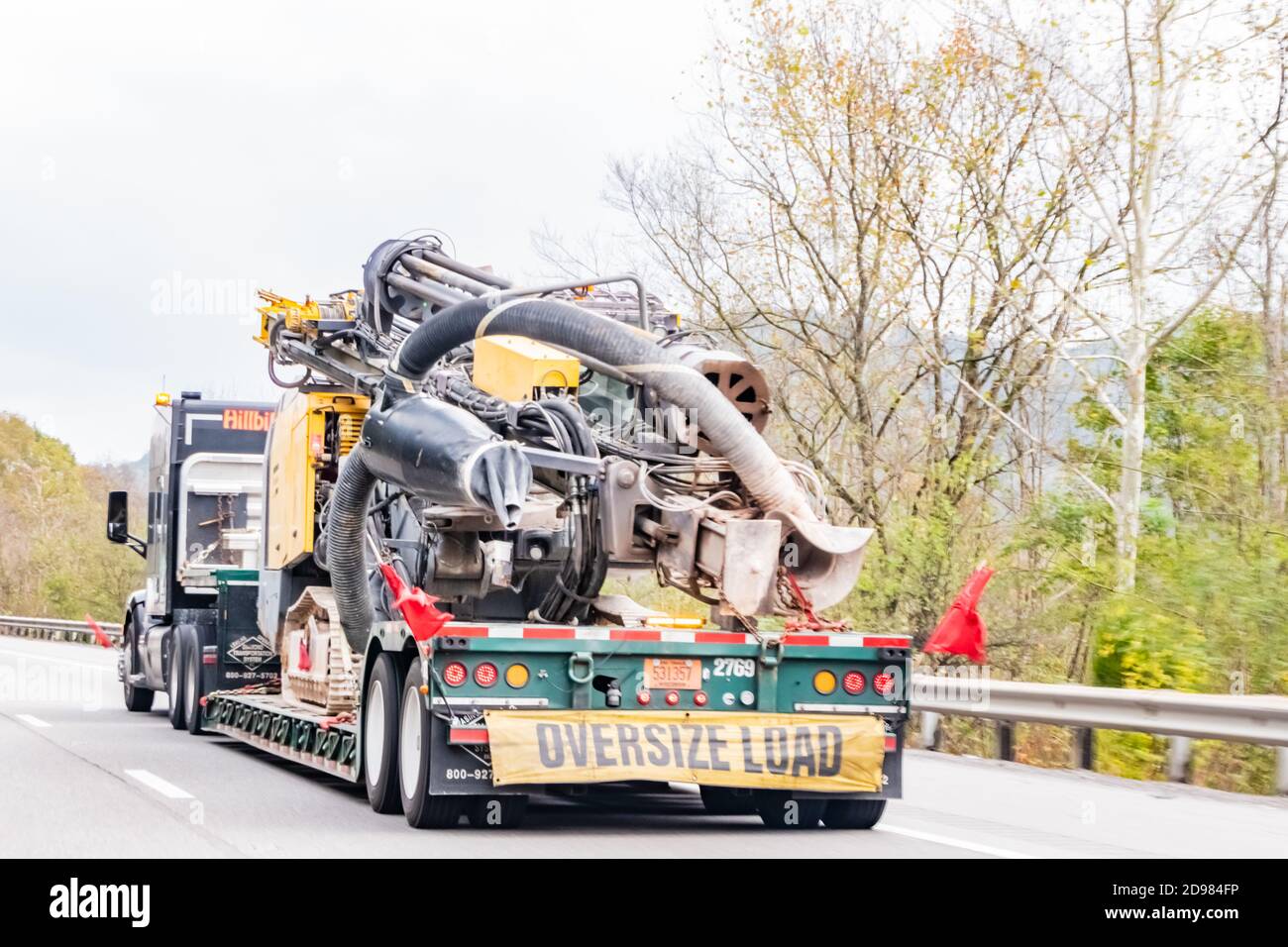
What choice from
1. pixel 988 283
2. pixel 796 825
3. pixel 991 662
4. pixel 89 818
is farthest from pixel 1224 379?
pixel 89 818

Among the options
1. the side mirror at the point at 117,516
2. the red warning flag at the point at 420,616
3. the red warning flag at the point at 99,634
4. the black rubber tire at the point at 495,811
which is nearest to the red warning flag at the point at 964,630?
the black rubber tire at the point at 495,811

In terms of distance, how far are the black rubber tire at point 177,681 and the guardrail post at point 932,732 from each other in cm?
799

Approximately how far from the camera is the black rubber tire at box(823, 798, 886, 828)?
11.0 meters

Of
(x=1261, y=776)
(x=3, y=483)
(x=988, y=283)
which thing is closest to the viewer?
(x=1261, y=776)

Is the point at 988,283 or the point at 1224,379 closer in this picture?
the point at 1224,379

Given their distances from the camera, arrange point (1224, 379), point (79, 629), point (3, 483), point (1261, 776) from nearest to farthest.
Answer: point (1261, 776), point (1224, 379), point (79, 629), point (3, 483)

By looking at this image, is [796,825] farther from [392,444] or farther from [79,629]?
[79,629]

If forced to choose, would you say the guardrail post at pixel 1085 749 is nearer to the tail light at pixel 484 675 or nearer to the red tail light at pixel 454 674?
the tail light at pixel 484 675

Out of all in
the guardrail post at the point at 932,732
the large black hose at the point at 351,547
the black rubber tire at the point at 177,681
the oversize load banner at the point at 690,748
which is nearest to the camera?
the oversize load banner at the point at 690,748

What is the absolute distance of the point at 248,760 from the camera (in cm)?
1588

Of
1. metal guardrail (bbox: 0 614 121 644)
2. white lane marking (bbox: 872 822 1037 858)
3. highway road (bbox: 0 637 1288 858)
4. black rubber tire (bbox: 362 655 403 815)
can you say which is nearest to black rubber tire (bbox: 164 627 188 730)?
highway road (bbox: 0 637 1288 858)

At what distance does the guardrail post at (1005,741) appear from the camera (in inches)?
640

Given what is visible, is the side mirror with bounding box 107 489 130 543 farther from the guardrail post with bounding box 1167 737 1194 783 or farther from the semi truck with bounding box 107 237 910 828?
the guardrail post with bounding box 1167 737 1194 783

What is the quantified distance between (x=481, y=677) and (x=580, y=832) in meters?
1.29
